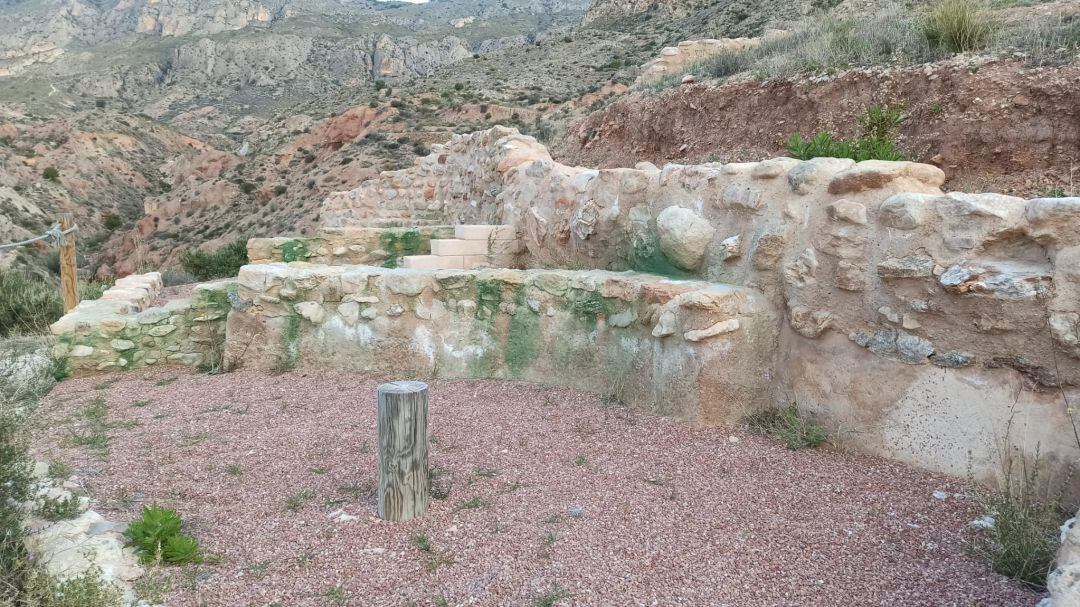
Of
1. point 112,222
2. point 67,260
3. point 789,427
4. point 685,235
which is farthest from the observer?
point 112,222

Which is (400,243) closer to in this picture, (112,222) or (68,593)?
(68,593)

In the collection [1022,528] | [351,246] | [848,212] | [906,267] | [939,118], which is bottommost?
Result: [1022,528]

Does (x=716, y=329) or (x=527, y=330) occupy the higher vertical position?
(x=716, y=329)

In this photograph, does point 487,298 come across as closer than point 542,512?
No

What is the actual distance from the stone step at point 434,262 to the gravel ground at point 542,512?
2.13 metres

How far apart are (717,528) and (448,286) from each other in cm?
302

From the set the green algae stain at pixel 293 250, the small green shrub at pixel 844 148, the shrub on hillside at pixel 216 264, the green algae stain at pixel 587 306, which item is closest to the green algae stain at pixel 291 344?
the green algae stain at pixel 293 250

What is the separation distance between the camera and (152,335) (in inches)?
233

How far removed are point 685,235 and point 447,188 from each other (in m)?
6.11

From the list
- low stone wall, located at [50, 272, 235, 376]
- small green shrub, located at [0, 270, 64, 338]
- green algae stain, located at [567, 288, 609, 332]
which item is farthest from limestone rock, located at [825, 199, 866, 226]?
small green shrub, located at [0, 270, 64, 338]

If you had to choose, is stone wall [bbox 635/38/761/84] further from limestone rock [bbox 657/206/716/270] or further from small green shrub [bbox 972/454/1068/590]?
small green shrub [bbox 972/454/1068/590]

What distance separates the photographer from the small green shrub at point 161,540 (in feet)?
8.66

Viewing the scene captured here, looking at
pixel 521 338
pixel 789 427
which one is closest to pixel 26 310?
pixel 521 338

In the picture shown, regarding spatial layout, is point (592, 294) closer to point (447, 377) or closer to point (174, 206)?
point (447, 377)
